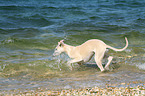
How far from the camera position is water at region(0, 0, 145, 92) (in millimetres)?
7129

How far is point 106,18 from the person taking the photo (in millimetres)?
18203

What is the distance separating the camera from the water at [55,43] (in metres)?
7.13

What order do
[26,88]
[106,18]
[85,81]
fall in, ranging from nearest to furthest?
[26,88]
[85,81]
[106,18]

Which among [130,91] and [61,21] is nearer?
[130,91]

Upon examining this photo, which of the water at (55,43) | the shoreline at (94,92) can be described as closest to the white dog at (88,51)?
the water at (55,43)

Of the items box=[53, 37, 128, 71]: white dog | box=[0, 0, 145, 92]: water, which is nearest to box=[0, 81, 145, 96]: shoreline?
box=[0, 0, 145, 92]: water

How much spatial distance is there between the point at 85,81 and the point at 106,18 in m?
12.1

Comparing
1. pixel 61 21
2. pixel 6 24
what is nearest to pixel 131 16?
pixel 61 21

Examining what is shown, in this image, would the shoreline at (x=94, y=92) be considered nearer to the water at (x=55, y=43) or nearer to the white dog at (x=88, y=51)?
the water at (x=55, y=43)

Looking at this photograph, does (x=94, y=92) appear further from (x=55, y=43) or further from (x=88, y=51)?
(x=55, y=43)

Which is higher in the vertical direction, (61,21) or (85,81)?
(61,21)

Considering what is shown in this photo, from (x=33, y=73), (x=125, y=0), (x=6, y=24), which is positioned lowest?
(x=33, y=73)

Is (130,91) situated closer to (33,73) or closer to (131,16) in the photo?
(33,73)

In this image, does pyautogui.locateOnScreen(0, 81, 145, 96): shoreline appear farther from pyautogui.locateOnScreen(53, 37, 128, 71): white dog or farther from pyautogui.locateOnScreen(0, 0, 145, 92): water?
pyautogui.locateOnScreen(53, 37, 128, 71): white dog
